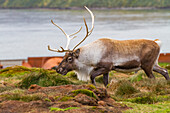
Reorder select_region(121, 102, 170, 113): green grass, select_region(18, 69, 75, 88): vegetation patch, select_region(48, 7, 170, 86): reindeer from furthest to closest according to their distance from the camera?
select_region(48, 7, 170, 86): reindeer
select_region(18, 69, 75, 88): vegetation patch
select_region(121, 102, 170, 113): green grass

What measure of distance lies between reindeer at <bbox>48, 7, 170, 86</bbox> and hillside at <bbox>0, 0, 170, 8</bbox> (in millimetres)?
133652

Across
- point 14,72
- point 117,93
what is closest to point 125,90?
point 117,93

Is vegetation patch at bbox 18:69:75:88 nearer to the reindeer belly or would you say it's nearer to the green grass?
the reindeer belly

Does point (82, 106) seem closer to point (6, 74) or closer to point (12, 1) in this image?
point (6, 74)

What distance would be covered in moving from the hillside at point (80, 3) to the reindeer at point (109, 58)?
438ft

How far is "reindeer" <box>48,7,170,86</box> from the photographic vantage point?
10484 millimetres

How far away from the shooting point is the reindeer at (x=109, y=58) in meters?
10.5

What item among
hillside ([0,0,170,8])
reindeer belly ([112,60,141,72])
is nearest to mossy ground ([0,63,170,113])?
reindeer belly ([112,60,141,72])

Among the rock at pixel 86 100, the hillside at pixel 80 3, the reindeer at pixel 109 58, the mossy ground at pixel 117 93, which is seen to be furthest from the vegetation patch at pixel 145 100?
the hillside at pixel 80 3

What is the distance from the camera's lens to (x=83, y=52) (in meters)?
10.9

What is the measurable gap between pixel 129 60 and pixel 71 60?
2189mm

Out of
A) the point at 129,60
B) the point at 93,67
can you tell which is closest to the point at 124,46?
the point at 129,60

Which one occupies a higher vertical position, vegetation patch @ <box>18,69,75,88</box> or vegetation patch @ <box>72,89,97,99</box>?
vegetation patch @ <box>72,89,97,99</box>

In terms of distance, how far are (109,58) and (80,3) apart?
152687 millimetres
